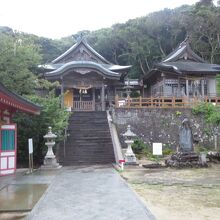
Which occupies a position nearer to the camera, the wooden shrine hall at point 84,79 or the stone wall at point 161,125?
the stone wall at point 161,125

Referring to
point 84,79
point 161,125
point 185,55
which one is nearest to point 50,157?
point 161,125

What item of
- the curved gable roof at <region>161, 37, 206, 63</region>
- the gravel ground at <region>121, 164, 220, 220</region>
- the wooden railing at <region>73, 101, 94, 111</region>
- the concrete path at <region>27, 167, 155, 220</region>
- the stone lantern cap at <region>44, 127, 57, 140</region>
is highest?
the curved gable roof at <region>161, 37, 206, 63</region>

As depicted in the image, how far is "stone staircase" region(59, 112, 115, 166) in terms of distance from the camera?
19.2 m

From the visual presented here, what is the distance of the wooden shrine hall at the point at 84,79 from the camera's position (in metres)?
30.5

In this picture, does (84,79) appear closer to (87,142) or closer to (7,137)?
(87,142)

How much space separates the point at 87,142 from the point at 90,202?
42.2 feet

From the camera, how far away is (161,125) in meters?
24.7

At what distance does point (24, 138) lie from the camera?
18.3m

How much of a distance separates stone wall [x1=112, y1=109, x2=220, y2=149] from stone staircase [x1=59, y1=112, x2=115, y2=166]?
Answer: 1524mm

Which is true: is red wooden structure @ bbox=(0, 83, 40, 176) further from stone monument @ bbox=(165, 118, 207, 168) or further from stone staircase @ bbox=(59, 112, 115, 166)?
stone monument @ bbox=(165, 118, 207, 168)

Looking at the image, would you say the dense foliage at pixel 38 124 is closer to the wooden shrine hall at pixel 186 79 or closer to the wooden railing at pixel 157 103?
the wooden railing at pixel 157 103

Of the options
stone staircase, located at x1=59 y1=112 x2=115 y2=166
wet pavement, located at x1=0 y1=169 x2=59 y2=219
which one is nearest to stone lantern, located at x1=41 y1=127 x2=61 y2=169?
stone staircase, located at x1=59 y1=112 x2=115 y2=166

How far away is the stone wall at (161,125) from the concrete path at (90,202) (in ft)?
40.0

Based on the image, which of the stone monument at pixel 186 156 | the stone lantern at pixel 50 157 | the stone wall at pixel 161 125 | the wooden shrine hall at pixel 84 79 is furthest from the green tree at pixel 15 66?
the wooden shrine hall at pixel 84 79
